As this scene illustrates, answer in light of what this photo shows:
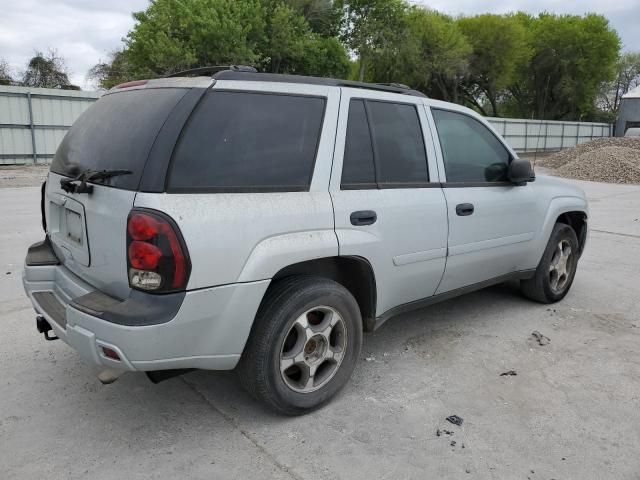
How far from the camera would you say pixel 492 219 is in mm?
3973

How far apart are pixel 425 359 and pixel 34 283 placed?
8.41 ft

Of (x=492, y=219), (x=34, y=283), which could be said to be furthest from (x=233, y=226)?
(x=492, y=219)

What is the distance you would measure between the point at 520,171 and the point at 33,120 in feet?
58.7

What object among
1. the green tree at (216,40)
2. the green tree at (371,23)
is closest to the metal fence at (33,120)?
the green tree at (216,40)

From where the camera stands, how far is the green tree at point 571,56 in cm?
4703

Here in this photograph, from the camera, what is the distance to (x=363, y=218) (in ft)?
10.1

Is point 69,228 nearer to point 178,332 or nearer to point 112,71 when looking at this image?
point 178,332

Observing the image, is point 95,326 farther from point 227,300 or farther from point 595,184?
point 595,184

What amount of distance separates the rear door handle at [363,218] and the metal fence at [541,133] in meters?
27.0

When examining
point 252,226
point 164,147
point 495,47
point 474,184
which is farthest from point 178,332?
point 495,47

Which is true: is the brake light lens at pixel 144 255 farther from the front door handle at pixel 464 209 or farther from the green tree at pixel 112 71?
the green tree at pixel 112 71

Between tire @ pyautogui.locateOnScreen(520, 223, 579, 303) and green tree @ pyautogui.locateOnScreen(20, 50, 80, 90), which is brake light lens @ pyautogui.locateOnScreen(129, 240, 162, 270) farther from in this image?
green tree @ pyautogui.locateOnScreen(20, 50, 80, 90)

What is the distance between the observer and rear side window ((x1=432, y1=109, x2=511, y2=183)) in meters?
3.75

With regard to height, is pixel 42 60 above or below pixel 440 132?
above
